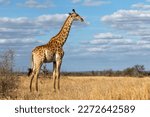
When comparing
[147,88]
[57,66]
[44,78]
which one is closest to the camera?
[147,88]

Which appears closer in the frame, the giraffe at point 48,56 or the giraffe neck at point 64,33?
the giraffe at point 48,56

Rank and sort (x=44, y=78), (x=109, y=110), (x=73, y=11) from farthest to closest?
1. (x=44, y=78)
2. (x=73, y=11)
3. (x=109, y=110)

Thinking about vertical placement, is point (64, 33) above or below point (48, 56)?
above

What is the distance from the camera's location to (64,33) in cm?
2383

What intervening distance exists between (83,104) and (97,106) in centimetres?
35

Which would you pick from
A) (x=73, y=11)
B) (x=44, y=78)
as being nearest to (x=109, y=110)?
(x=73, y=11)

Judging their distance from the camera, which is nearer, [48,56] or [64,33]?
[48,56]

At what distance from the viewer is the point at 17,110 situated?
11.6m

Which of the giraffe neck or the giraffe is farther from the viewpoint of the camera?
the giraffe neck

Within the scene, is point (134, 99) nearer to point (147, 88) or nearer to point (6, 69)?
point (147, 88)

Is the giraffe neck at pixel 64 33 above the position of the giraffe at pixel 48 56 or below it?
above

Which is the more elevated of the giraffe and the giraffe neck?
the giraffe neck

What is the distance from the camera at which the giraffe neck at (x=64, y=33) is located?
23.3m

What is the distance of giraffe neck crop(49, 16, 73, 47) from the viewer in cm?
2333
